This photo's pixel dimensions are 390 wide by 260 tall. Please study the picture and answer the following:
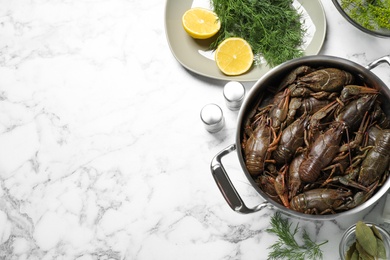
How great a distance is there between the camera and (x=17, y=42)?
2371 millimetres

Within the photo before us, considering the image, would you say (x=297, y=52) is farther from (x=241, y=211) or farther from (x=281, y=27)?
(x=241, y=211)

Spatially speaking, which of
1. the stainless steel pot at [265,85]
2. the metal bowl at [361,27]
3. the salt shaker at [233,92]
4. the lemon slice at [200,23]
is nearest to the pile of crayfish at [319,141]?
the stainless steel pot at [265,85]

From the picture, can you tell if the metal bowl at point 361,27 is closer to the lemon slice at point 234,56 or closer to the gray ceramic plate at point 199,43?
the gray ceramic plate at point 199,43

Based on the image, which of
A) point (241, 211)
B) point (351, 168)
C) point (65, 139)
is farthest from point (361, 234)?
point (65, 139)

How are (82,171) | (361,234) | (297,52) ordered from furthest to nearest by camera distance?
1. (82,171)
2. (297,52)
3. (361,234)

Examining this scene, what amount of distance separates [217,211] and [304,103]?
567 mm

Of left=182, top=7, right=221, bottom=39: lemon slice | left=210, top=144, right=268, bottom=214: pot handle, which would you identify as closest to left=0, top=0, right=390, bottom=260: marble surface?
left=182, top=7, right=221, bottom=39: lemon slice

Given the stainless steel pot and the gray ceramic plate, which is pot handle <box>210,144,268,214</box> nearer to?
the stainless steel pot

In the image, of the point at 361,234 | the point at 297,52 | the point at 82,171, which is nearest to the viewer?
the point at 361,234

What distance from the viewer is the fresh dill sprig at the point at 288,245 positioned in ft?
6.64

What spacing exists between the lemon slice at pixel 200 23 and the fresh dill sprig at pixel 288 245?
0.78 m

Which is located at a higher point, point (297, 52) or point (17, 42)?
point (297, 52)

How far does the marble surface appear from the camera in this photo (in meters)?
2.14

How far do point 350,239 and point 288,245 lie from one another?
24cm
